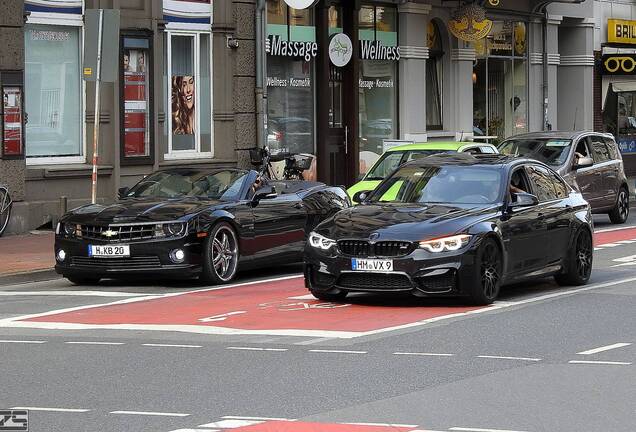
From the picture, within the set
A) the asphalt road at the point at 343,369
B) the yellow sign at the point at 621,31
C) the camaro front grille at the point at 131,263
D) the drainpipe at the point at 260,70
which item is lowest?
the asphalt road at the point at 343,369

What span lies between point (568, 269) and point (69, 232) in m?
5.67

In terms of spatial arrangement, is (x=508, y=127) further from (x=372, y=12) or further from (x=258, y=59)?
(x=258, y=59)

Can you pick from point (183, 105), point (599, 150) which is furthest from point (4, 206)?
point (599, 150)

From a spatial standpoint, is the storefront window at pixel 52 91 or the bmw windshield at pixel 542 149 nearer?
the storefront window at pixel 52 91

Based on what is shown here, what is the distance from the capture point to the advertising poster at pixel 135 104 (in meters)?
25.6

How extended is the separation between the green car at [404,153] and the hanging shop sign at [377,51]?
9.13 metres

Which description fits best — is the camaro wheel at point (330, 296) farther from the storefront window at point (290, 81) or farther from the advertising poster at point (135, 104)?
the storefront window at point (290, 81)

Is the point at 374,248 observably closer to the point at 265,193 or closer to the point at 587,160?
the point at 265,193

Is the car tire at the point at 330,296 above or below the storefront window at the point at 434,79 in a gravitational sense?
below

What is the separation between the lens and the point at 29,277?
711 inches

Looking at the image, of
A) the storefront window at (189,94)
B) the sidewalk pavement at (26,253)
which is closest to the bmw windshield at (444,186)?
the sidewalk pavement at (26,253)

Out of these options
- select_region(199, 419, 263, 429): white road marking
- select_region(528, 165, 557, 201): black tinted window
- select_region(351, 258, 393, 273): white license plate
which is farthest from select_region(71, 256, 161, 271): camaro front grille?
select_region(199, 419, 263, 429): white road marking

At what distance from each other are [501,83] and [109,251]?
23.7m

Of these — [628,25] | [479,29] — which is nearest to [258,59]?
[479,29]
